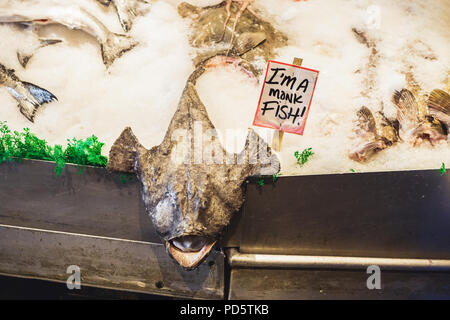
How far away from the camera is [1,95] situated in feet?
8.95

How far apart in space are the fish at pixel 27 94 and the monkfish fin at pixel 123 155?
812 millimetres

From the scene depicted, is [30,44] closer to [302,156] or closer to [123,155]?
[123,155]

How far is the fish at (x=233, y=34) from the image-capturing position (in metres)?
2.84

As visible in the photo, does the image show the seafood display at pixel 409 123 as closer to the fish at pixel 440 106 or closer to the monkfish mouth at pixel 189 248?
the fish at pixel 440 106

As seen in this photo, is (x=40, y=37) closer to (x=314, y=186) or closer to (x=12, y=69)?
(x=12, y=69)

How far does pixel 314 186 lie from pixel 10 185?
1.99 m

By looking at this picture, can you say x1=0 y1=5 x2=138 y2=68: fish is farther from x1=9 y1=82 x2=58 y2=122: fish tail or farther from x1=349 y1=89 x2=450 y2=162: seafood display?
x1=349 y1=89 x2=450 y2=162: seafood display

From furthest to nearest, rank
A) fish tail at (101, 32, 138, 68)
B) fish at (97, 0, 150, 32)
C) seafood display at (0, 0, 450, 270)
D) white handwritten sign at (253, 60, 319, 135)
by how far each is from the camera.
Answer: fish at (97, 0, 150, 32), fish tail at (101, 32, 138, 68), seafood display at (0, 0, 450, 270), white handwritten sign at (253, 60, 319, 135)

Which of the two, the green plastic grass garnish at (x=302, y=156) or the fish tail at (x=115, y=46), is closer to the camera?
the green plastic grass garnish at (x=302, y=156)

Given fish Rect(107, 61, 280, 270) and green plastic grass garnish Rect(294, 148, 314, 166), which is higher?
green plastic grass garnish Rect(294, 148, 314, 166)

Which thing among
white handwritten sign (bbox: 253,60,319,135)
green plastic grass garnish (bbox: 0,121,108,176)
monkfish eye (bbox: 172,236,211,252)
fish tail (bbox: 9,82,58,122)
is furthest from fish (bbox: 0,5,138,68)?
monkfish eye (bbox: 172,236,211,252)

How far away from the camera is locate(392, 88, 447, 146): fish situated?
2.54 m

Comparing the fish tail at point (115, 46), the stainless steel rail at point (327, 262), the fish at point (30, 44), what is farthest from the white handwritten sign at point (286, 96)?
the fish at point (30, 44)

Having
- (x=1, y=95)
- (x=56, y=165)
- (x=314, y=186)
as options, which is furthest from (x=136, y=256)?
(x=1, y=95)
